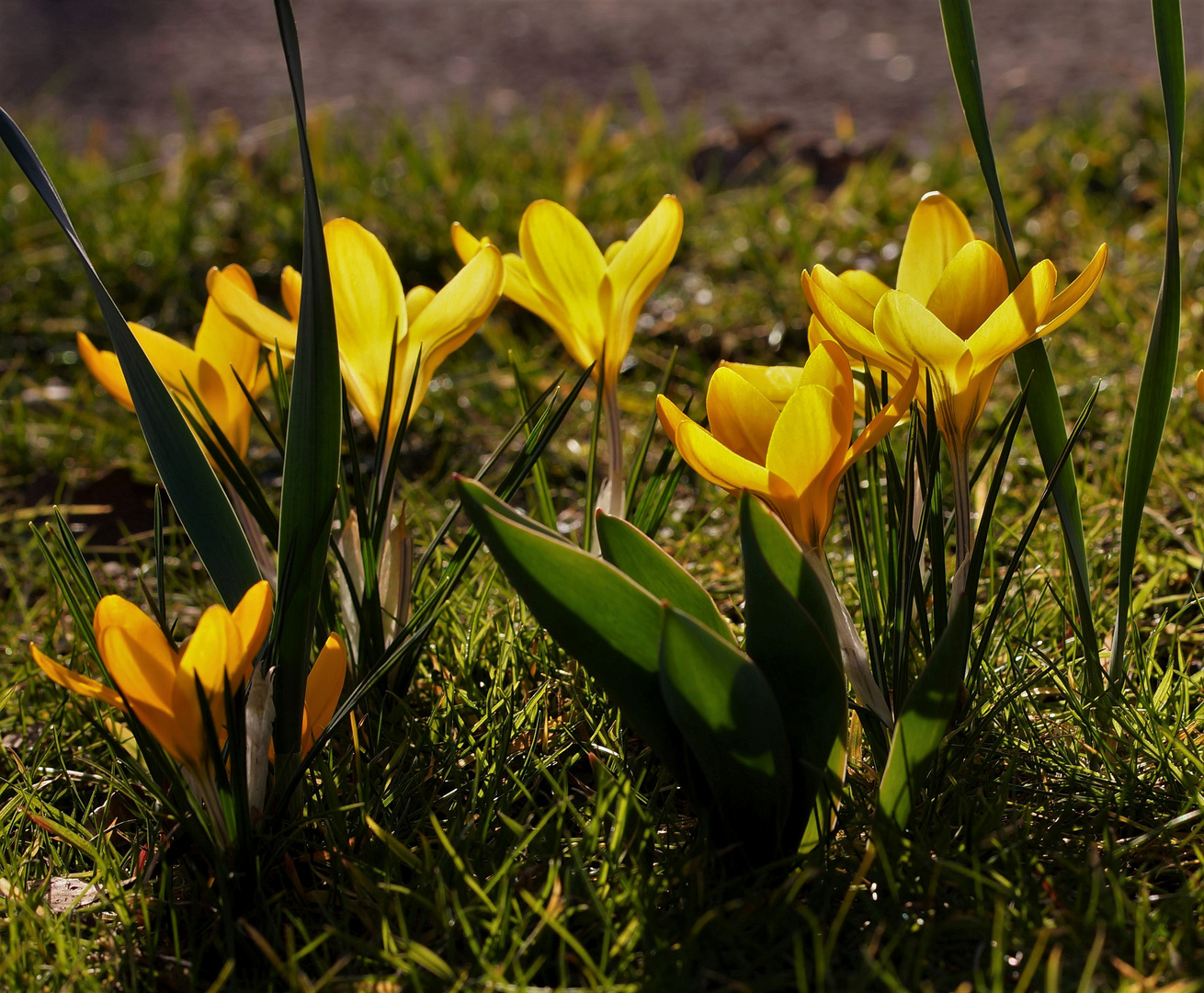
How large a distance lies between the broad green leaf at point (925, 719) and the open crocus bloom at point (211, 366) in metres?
0.71

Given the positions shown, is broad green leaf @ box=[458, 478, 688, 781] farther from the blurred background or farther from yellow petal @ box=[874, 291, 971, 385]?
the blurred background

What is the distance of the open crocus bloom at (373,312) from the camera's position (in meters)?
1.04

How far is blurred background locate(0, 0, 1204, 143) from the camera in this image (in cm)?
434

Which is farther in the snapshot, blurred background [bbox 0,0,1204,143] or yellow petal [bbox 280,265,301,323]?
blurred background [bbox 0,0,1204,143]

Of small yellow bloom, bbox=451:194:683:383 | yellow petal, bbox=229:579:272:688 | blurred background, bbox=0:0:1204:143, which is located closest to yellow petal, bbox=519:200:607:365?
small yellow bloom, bbox=451:194:683:383

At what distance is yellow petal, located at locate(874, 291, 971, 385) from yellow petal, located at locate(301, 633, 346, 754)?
0.52 metres

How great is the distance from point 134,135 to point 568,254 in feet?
10.4

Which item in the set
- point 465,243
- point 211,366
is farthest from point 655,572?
point 211,366

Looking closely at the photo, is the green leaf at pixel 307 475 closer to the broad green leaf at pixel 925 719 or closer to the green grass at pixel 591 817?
the green grass at pixel 591 817

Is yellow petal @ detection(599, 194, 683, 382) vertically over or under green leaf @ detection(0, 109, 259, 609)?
over

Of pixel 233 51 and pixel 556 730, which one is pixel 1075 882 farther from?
pixel 233 51

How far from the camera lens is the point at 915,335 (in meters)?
0.82

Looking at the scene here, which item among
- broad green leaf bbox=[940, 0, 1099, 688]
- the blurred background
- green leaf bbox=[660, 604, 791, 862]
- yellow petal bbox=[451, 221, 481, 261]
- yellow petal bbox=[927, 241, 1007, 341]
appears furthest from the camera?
the blurred background

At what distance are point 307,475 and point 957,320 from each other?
56cm
